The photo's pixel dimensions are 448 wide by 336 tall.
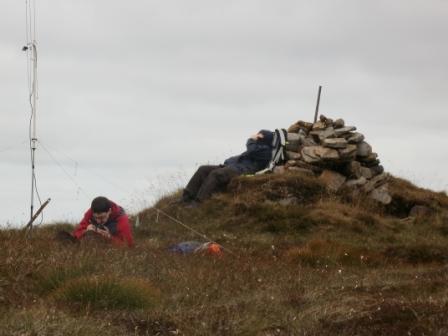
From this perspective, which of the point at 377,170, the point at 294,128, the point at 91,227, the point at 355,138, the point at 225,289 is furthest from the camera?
the point at 294,128

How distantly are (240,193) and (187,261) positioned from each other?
10146 millimetres

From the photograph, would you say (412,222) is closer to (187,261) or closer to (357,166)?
(357,166)

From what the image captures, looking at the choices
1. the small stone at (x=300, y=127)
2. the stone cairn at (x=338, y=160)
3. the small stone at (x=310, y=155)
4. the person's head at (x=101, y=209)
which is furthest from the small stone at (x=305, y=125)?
the person's head at (x=101, y=209)

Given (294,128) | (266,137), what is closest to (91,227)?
(266,137)

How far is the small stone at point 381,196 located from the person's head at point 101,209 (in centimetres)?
1028

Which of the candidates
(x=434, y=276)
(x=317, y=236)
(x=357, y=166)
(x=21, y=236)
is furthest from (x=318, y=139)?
(x=21, y=236)

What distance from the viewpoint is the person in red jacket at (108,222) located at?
14.9 meters

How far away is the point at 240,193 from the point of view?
22.4 meters

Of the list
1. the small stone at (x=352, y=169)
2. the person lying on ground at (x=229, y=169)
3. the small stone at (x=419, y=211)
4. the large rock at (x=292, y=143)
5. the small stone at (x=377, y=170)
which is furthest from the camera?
the small stone at (x=377, y=170)

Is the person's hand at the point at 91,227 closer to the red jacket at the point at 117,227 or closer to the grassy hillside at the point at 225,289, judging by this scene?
the red jacket at the point at 117,227

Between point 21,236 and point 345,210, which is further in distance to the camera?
point 345,210

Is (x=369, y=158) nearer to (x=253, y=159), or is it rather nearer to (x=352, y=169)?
(x=352, y=169)

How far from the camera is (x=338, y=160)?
76.3ft

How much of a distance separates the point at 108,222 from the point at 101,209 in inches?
15.5
